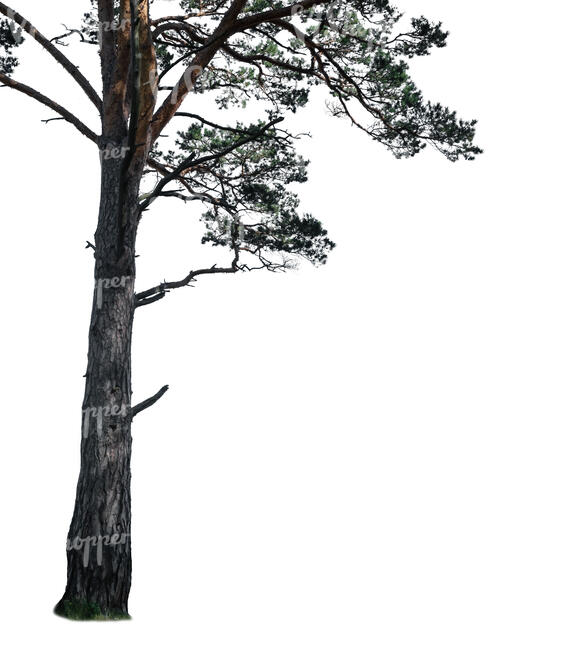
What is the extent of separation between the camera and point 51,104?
27.6ft

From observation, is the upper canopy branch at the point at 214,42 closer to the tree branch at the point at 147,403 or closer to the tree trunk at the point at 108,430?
the tree trunk at the point at 108,430

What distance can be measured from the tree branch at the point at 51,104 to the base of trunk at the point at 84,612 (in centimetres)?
481

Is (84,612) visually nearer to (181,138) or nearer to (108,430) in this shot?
(108,430)

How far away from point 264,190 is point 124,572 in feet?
16.2

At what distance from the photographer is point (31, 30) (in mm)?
8438

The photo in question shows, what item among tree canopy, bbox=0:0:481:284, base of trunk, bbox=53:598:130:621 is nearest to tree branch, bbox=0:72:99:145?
tree canopy, bbox=0:0:481:284

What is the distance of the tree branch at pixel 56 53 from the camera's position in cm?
832

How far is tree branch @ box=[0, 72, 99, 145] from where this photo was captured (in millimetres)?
8383

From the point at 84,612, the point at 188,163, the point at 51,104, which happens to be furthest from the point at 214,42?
the point at 84,612

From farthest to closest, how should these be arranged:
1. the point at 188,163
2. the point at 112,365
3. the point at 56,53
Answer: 1. the point at 56,53
2. the point at 112,365
3. the point at 188,163

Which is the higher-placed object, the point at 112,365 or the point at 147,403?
the point at 112,365

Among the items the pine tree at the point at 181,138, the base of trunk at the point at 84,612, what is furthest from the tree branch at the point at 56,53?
the base of trunk at the point at 84,612

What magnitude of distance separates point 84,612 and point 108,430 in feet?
5.50

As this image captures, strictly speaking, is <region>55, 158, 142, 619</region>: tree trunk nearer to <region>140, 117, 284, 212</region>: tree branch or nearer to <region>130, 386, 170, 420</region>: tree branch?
<region>130, 386, 170, 420</region>: tree branch
